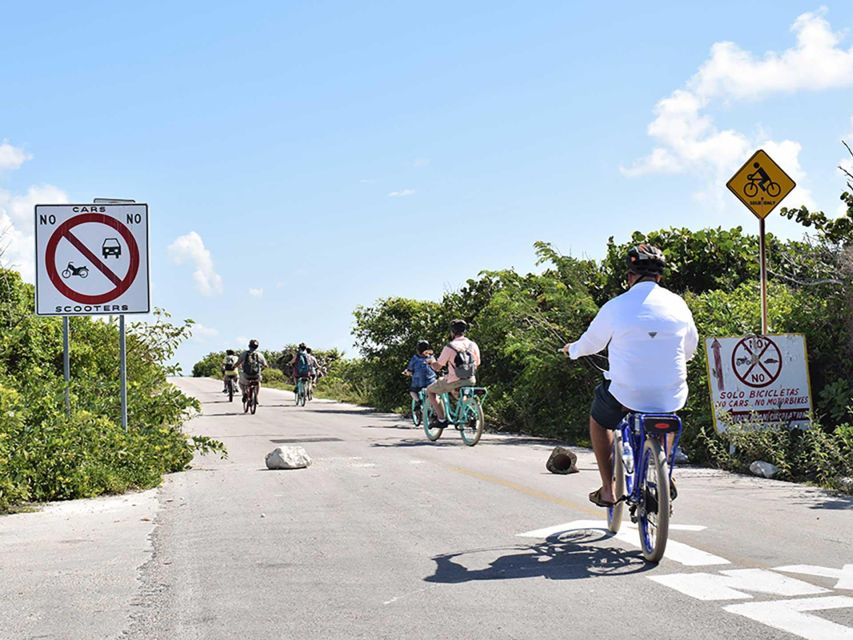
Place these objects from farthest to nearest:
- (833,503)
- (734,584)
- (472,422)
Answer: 1. (472,422)
2. (833,503)
3. (734,584)

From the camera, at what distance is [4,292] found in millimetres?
18203

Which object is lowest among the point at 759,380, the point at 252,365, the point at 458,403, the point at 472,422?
the point at 472,422

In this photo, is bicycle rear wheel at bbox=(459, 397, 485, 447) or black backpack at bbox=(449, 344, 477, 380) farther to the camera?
black backpack at bbox=(449, 344, 477, 380)

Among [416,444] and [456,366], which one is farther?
[456,366]

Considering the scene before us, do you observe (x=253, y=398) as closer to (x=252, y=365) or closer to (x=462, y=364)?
(x=252, y=365)

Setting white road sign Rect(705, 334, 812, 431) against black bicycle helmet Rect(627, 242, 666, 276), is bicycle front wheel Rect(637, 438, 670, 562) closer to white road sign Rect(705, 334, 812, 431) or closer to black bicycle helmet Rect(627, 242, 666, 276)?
black bicycle helmet Rect(627, 242, 666, 276)

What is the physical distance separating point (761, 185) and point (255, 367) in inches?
663

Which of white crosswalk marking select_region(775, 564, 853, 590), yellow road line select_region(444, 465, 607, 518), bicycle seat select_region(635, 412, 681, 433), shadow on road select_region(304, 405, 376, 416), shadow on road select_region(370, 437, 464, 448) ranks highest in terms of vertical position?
bicycle seat select_region(635, 412, 681, 433)

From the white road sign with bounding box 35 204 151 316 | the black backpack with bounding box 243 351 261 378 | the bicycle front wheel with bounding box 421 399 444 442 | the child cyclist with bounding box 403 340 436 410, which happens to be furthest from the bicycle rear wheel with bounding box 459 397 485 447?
the black backpack with bounding box 243 351 261 378

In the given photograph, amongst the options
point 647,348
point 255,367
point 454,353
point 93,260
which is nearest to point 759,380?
point 454,353

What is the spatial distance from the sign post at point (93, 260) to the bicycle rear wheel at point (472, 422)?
6388 mm

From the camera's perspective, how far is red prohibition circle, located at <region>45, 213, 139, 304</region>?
1200 centimetres

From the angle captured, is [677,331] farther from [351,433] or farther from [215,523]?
[351,433]

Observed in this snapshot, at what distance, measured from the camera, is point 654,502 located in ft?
22.0
